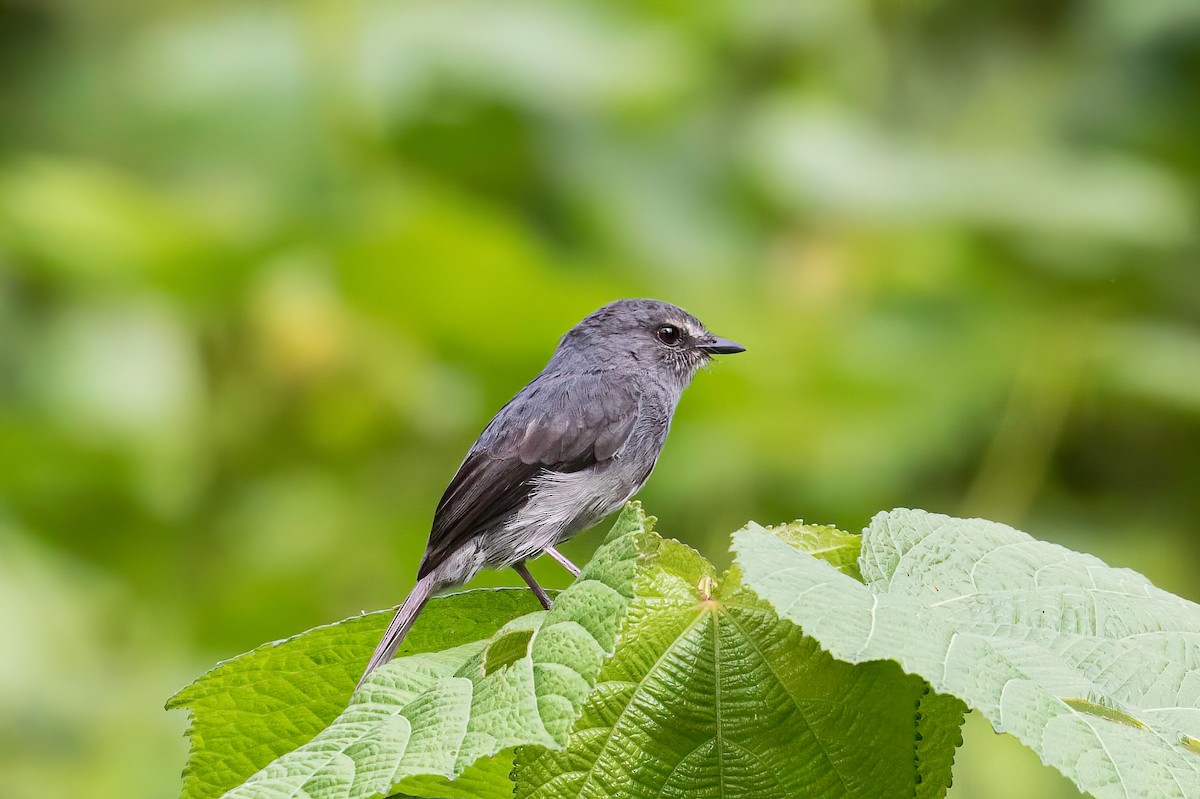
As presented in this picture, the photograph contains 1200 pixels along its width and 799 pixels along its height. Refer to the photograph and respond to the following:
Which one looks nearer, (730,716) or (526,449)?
(730,716)

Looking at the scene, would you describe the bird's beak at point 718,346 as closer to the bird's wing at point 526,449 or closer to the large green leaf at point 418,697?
the bird's wing at point 526,449

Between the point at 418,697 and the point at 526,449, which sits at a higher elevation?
the point at 526,449

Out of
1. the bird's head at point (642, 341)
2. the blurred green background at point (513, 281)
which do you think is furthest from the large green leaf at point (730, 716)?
the blurred green background at point (513, 281)

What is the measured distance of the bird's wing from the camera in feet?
8.86

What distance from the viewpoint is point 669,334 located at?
3490mm

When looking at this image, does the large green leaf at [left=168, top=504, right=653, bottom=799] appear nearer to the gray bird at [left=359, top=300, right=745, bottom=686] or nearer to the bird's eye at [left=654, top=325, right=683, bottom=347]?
the gray bird at [left=359, top=300, right=745, bottom=686]

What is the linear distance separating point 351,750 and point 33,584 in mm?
3285

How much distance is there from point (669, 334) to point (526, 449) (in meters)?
0.82

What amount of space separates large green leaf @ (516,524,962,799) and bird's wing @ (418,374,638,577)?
1.20m

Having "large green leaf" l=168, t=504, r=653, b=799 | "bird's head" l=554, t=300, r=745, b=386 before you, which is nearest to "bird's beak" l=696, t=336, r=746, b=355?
"bird's head" l=554, t=300, r=745, b=386

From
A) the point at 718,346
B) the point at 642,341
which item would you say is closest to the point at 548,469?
the point at 642,341

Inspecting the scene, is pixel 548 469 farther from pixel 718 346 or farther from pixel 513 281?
pixel 513 281

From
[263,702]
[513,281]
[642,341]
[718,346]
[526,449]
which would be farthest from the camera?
[513,281]

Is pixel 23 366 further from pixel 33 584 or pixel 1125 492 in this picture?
pixel 1125 492
